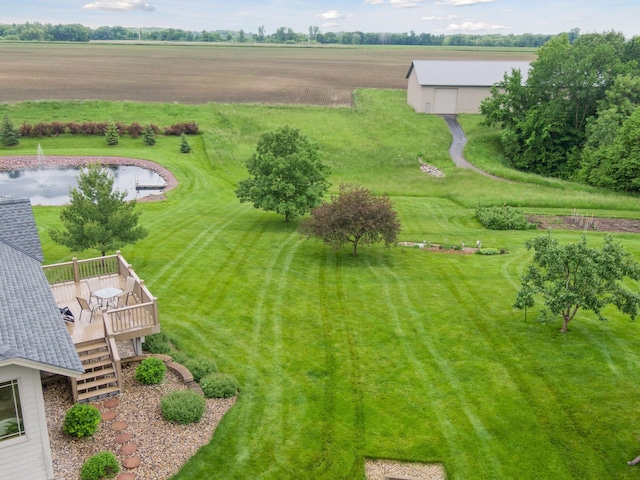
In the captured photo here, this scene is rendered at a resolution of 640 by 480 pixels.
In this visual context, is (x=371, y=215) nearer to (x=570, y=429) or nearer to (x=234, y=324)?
(x=234, y=324)

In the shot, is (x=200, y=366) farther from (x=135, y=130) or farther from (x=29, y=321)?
(x=135, y=130)

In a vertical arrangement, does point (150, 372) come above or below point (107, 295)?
below

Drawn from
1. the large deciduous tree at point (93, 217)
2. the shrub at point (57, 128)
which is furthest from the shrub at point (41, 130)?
the large deciduous tree at point (93, 217)

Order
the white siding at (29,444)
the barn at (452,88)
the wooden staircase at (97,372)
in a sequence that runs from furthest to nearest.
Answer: the barn at (452,88)
the wooden staircase at (97,372)
the white siding at (29,444)

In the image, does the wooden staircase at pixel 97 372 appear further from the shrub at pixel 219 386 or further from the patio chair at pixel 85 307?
the shrub at pixel 219 386

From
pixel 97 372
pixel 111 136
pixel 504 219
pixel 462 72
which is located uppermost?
pixel 462 72

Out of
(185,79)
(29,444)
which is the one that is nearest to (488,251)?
(29,444)
